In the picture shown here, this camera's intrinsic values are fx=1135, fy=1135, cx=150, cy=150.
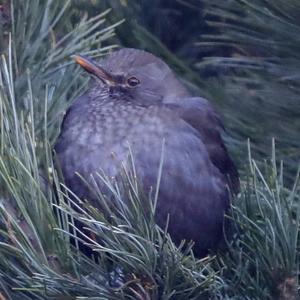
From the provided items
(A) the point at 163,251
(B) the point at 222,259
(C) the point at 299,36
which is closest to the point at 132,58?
(C) the point at 299,36

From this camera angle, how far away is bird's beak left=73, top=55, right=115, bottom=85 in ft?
7.63

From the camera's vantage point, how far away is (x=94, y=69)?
2.44m

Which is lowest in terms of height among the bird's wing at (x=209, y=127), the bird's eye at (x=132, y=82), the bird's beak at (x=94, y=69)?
the bird's wing at (x=209, y=127)

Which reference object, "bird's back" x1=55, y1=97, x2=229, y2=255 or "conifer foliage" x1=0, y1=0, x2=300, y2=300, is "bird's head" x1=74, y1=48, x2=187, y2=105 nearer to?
"bird's back" x1=55, y1=97, x2=229, y2=255

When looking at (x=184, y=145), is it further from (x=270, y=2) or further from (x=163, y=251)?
(x=163, y=251)

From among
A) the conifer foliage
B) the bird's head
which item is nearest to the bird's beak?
the bird's head

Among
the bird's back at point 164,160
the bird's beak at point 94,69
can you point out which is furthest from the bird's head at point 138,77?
the bird's back at point 164,160

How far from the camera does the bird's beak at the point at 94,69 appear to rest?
7.63 ft

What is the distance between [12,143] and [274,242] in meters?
0.45

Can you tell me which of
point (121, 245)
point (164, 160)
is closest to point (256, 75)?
point (164, 160)

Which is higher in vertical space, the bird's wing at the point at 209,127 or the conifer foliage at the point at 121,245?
the conifer foliage at the point at 121,245

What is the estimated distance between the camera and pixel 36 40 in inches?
90.0

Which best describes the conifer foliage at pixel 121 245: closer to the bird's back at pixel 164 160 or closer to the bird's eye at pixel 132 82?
the bird's back at pixel 164 160

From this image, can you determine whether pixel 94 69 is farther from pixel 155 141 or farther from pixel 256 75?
pixel 256 75
